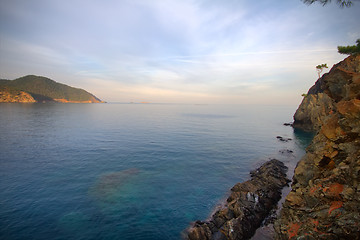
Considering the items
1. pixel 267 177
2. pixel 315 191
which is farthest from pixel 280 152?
pixel 315 191

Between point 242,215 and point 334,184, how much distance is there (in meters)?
9.46

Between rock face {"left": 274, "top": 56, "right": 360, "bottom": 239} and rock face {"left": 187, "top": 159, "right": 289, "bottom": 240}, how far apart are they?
392 centimetres

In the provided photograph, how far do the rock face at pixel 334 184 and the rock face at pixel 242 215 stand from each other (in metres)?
3.92

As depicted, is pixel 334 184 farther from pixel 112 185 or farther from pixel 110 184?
pixel 110 184

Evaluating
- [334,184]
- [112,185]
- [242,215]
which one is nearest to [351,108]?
[334,184]

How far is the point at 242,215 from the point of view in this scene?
17609 millimetres

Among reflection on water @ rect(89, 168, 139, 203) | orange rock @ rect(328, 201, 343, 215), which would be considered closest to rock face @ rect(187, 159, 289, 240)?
orange rock @ rect(328, 201, 343, 215)

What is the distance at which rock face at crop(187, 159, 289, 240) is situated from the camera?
1609 cm

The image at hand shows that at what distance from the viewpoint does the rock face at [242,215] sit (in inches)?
A: 634

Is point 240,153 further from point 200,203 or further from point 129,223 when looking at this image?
point 129,223

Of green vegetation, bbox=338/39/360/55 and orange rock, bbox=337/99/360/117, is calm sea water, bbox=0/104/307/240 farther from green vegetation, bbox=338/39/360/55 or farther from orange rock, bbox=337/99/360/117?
green vegetation, bbox=338/39/360/55

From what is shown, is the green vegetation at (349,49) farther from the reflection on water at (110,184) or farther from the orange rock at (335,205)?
the reflection on water at (110,184)

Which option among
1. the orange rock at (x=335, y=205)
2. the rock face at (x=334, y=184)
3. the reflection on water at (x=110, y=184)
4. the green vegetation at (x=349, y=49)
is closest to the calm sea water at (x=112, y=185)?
the reflection on water at (x=110, y=184)

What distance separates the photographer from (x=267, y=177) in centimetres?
2772
